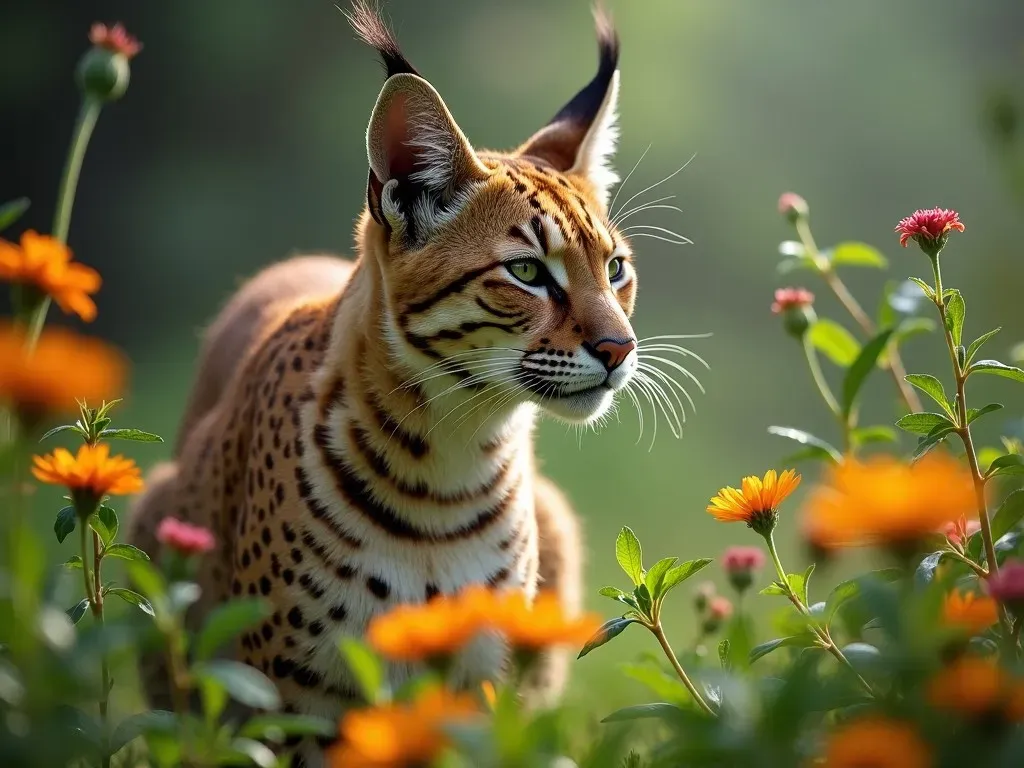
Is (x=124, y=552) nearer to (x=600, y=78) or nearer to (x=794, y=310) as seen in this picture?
(x=794, y=310)

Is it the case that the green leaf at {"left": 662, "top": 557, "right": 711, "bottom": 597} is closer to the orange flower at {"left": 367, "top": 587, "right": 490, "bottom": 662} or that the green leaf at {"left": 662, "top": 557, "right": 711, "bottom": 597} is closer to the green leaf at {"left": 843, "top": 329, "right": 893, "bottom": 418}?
the orange flower at {"left": 367, "top": 587, "right": 490, "bottom": 662}

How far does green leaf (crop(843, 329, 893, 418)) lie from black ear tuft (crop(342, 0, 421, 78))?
1007 mm

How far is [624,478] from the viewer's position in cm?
650

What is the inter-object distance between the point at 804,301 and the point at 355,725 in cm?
169

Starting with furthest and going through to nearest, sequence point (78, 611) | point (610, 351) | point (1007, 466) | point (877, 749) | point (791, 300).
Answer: point (791, 300), point (610, 351), point (1007, 466), point (78, 611), point (877, 749)

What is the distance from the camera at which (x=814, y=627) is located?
1660 mm

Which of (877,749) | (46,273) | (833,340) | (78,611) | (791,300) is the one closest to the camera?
(877,749)

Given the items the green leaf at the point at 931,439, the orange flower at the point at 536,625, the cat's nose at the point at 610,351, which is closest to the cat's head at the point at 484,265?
the cat's nose at the point at 610,351

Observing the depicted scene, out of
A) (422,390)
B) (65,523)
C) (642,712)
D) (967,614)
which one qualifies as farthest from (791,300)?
(65,523)

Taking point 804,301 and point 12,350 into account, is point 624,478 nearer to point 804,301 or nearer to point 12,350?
point 804,301

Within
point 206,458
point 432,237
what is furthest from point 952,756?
point 206,458

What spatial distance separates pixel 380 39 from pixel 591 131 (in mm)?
682

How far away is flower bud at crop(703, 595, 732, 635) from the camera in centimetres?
265

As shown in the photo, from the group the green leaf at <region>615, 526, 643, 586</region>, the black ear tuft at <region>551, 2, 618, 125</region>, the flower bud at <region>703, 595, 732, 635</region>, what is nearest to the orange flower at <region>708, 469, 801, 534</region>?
the green leaf at <region>615, 526, 643, 586</region>
